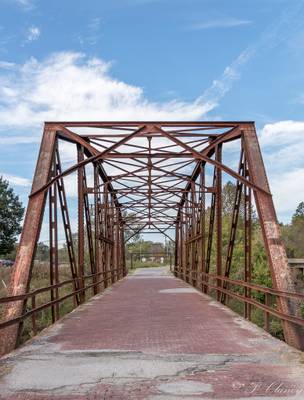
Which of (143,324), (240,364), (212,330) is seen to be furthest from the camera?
(143,324)

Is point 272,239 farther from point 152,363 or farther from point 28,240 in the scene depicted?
point 28,240

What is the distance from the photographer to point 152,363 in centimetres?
703

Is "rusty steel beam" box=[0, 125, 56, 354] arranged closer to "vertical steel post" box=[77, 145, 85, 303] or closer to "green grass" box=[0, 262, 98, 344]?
"green grass" box=[0, 262, 98, 344]

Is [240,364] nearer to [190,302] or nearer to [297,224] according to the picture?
[190,302]

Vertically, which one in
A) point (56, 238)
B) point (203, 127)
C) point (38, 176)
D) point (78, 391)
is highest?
point (203, 127)

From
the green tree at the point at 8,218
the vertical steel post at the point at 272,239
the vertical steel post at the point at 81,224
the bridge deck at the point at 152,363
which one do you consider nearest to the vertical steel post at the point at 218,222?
the vertical steel post at the point at 272,239

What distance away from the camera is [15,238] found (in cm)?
5369

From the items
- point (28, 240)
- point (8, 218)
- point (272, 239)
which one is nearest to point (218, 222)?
point (272, 239)

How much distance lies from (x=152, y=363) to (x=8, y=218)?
1903 inches

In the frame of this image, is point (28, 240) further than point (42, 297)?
No

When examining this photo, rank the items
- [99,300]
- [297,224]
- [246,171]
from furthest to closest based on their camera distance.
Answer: [297,224]
[99,300]
[246,171]

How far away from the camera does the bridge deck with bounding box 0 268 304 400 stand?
18.7ft

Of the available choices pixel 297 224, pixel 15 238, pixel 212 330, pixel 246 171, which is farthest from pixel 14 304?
pixel 297 224

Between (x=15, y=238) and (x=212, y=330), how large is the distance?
1812 inches
